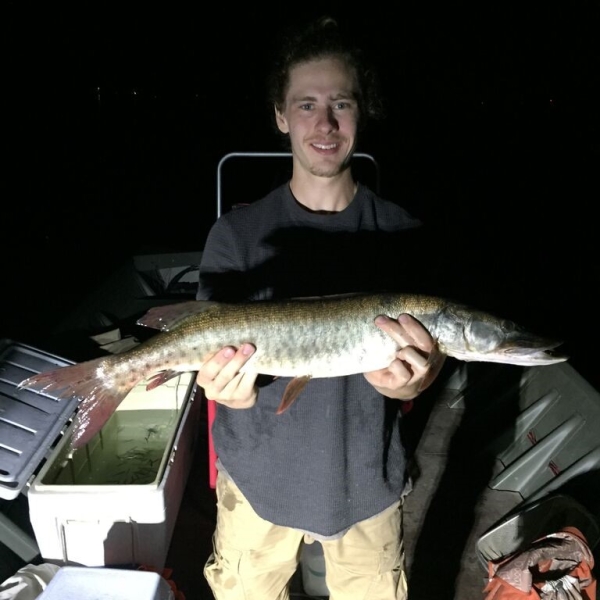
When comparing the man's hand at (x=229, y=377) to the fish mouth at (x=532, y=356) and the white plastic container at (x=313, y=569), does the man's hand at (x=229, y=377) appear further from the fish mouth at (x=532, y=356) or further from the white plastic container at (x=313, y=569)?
the white plastic container at (x=313, y=569)

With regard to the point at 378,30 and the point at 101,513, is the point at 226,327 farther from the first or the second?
the point at 378,30

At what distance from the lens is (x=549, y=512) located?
327 cm

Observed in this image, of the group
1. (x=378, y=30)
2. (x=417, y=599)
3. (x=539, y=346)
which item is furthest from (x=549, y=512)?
(x=378, y=30)

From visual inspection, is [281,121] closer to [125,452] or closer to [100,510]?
[100,510]

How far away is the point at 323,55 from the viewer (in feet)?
7.16

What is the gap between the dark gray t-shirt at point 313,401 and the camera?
78.2 inches

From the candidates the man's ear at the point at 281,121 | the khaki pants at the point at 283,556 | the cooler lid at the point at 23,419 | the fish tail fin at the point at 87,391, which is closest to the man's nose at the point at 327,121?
the man's ear at the point at 281,121

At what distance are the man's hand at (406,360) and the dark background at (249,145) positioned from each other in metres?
0.34

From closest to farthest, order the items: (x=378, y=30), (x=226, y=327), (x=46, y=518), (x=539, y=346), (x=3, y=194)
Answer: (x=226, y=327) < (x=539, y=346) < (x=46, y=518) < (x=3, y=194) < (x=378, y=30)

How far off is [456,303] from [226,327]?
0.95m

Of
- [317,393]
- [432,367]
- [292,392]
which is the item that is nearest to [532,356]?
[432,367]

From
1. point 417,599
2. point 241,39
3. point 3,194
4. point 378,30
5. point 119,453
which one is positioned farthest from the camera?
point 241,39

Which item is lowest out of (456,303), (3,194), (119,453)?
(119,453)

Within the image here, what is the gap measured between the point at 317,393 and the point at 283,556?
0.74 meters
